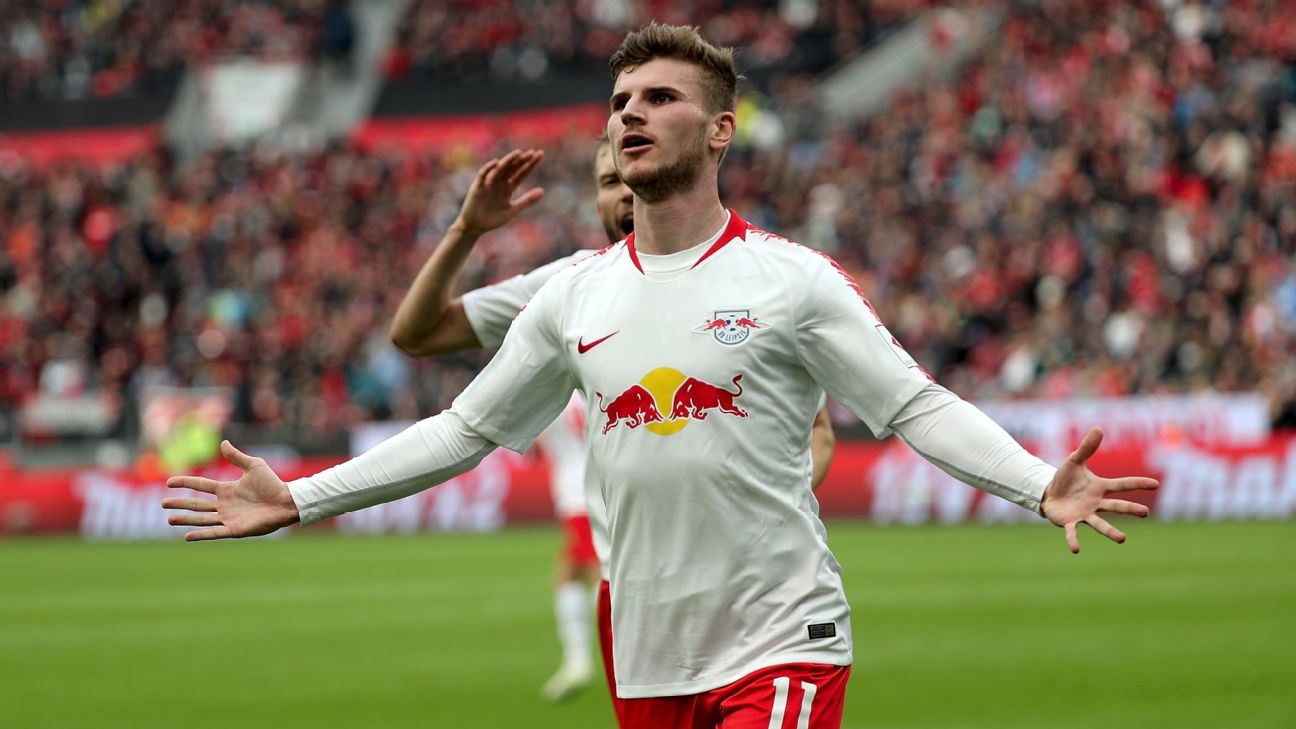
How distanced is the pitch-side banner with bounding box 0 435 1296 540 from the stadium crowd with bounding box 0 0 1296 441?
3.37ft

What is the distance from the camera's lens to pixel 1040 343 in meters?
25.8

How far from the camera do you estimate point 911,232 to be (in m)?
29.2

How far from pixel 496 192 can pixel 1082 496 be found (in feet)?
9.05

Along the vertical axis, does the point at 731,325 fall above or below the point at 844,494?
above

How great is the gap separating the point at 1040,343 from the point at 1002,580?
28.0ft

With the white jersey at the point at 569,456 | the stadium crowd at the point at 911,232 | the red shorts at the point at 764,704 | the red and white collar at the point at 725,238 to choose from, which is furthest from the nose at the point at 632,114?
the stadium crowd at the point at 911,232

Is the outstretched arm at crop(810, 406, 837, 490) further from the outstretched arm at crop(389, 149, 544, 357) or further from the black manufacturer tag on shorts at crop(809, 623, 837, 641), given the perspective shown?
the black manufacturer tag on shorts at crop(809, 623, 837, 641)

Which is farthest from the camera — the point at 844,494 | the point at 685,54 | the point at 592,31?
the point at 592,31

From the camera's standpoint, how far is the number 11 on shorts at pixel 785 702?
492 centimetres

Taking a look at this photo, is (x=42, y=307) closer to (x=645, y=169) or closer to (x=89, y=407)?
(x=89, y=407)

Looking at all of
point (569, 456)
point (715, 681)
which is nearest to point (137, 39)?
point (569, 456)

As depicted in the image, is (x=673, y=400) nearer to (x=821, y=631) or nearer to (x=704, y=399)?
(x=704, y=399)

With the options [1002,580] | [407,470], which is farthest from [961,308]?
[407,470]

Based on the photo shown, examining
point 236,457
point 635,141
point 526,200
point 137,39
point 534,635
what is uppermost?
point 137,39
